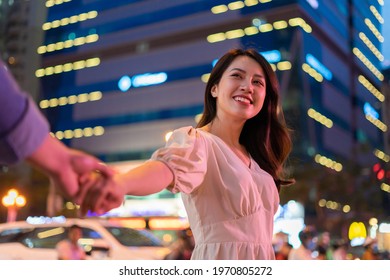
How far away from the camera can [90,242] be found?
384 cm

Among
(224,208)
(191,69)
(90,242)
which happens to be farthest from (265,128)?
(191,69)

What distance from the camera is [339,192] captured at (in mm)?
15875

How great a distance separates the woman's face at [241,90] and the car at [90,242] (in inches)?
116

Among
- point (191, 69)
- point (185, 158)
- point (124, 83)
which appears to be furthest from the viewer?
point (124, 83)

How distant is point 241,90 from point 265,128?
0.12 m

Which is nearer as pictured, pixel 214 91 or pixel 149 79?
pixel 214 91

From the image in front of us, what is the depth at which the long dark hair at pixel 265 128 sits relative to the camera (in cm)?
92

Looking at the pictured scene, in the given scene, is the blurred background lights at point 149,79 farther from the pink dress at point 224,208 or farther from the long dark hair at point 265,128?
the pink dress at point 224,208

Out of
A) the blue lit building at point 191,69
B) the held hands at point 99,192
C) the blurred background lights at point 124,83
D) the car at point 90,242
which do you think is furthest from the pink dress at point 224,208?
the blurred background lights at point 124,83

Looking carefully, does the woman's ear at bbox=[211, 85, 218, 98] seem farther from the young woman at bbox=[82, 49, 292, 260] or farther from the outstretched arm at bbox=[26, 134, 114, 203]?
the outstretched arm at bbox=[26, 134, 114, 203]

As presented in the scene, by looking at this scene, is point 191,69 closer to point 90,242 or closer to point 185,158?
point 90,242

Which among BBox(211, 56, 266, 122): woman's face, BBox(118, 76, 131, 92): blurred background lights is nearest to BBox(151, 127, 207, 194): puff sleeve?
BBox(211, 56, 266, 122): woman's face

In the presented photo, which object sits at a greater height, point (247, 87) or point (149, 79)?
point (247, 87)

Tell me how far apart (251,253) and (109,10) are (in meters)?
19.4
